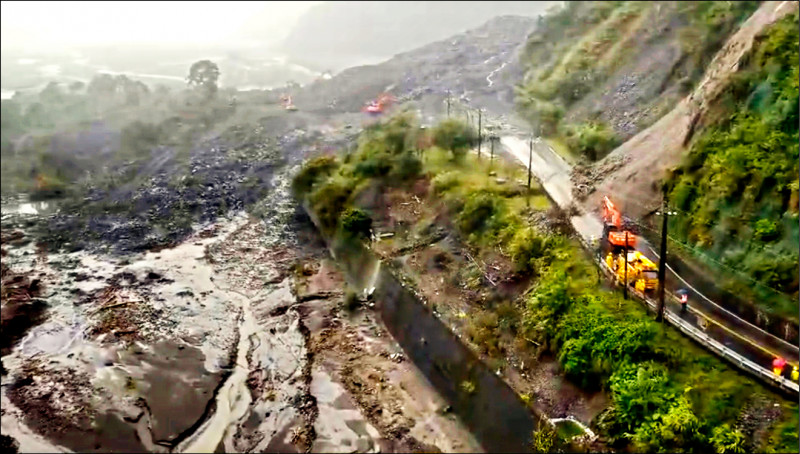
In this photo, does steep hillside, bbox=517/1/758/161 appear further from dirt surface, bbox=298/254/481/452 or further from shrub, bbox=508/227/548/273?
dirt surface, bbox=298/254/481/452

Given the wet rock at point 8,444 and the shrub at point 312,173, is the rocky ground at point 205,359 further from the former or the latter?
the shrub at point 312,173

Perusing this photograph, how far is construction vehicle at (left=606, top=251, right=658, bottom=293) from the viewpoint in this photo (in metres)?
15.4

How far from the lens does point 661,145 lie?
19.3 m

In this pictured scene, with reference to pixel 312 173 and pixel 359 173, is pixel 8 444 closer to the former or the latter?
pixel 359 173

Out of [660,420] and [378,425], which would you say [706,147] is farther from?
[378,425]

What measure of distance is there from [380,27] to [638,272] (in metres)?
47.7

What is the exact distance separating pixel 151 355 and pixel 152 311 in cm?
306

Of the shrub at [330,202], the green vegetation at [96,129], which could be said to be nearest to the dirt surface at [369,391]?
the shrub at [330,202]

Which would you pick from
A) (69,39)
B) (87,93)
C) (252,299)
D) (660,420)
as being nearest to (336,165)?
(252,299)

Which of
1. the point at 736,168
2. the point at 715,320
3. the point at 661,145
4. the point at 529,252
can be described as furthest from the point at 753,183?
the point at 529,252

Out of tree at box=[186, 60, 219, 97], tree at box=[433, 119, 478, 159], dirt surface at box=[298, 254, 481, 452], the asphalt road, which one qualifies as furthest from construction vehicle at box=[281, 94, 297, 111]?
the asphalt road

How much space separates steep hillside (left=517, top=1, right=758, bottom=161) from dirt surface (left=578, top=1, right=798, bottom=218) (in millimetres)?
717

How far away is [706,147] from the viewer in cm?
1762

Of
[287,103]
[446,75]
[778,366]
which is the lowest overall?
[778,366]
